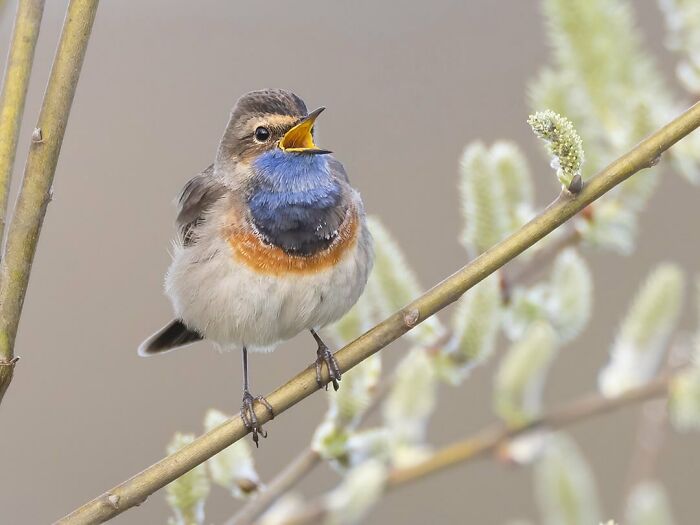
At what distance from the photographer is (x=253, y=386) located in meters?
6.91

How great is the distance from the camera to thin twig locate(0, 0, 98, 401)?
1.92m

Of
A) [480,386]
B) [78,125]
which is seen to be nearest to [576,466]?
[480,386]

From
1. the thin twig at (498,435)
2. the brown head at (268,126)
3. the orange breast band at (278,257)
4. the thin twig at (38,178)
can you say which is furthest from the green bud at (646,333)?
the thin twig at (38,178)

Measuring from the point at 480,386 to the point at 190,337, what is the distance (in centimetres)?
364

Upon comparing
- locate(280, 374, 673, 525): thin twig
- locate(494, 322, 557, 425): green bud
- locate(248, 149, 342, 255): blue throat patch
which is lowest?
locate(280, 374, 673, 525): thin twig

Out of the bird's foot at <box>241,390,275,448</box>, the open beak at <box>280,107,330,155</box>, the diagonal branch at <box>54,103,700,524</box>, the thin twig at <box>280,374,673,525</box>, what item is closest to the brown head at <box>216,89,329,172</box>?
the open beak at <box>280,107,330,155</box>

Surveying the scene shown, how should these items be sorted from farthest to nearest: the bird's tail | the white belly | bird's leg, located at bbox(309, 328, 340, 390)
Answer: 1. the bird's tail
2. the white belly
3. bird's leg, located at bbox(309, 328, 340, 390)

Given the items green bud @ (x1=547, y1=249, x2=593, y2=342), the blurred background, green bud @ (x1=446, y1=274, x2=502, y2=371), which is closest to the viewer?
green bud @ (x1=446, y1=274, x2=502, y2=371)

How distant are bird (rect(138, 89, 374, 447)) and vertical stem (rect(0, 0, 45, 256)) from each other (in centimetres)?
116

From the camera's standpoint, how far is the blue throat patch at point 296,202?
3162 mm

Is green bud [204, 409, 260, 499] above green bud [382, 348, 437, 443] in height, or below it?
above

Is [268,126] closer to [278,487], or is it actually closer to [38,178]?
[278,487]

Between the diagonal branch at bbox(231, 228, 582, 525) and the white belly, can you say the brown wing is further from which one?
the diagonal branch at bbox(231, 228, 582, 525)

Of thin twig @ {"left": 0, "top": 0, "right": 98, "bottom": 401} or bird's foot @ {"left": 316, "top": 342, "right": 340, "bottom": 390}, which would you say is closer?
thin twig @ {"left": 0, "top": 0, "right": 98, "bottom": 401}
